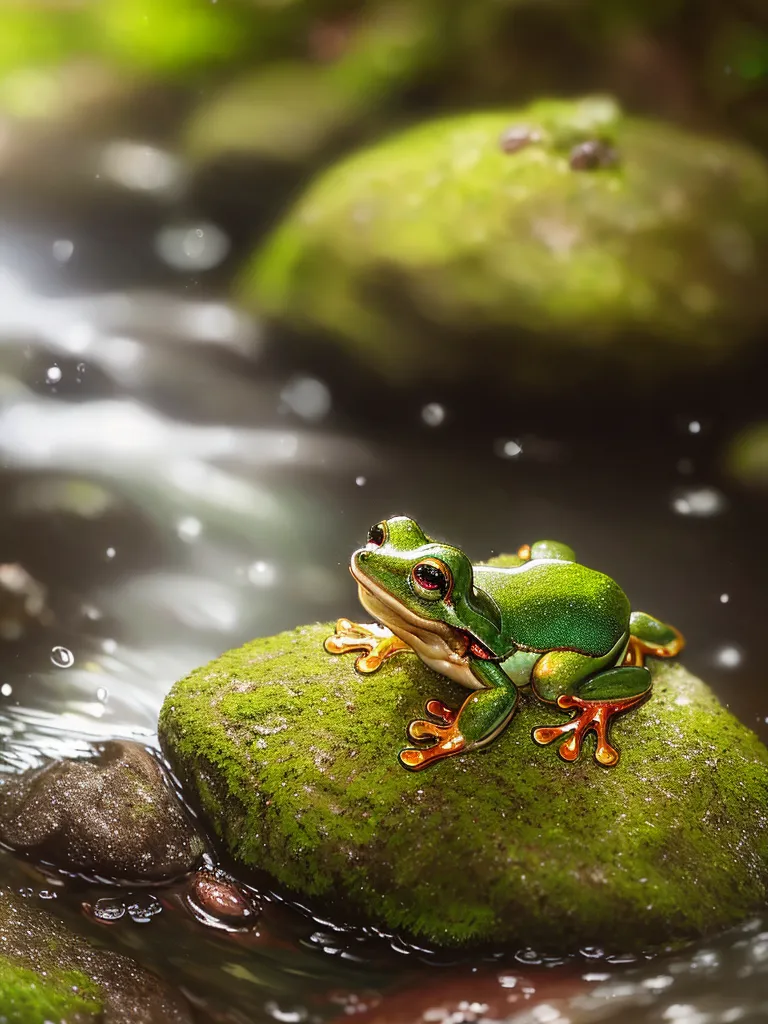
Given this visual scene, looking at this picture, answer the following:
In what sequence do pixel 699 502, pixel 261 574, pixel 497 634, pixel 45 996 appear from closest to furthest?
pixel 45 996 → pixel 497 634 → pixel 261 574 → pixel 699 502

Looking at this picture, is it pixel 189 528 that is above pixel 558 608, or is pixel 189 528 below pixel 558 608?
below

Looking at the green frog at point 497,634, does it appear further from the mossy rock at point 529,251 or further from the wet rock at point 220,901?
the mossy rock at point 529,251

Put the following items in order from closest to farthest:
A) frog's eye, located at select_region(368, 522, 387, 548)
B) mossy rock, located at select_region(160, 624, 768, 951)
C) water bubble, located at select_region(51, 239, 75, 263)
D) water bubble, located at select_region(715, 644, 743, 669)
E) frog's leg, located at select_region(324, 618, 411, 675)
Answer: mossy rock, located at select_region(160, 624, 768, 951)
frog's eye, located at select_region(368, 522, 387, 548)
frog's leg, located at select_region(324, 618, 411, 675)
water bubble, located at select_region(715, 644, 743, 669)
water bubble, located at select_region(51, 239, 75, 263)

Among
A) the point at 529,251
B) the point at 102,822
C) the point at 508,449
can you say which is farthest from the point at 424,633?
the point at 529,251

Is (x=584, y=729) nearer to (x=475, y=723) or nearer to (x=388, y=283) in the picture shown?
(x=475, y=723)

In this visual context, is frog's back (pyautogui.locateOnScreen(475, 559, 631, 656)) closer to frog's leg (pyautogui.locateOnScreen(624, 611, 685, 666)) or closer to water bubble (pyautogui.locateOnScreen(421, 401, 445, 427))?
frog's leg (pyautogui.locateOnScreen(624, 611, 685, 666))

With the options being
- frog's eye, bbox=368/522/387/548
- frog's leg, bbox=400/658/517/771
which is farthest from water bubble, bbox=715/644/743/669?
frog's eye, bbox=368/522/387/548

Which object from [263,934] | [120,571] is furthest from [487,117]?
[263,934]
